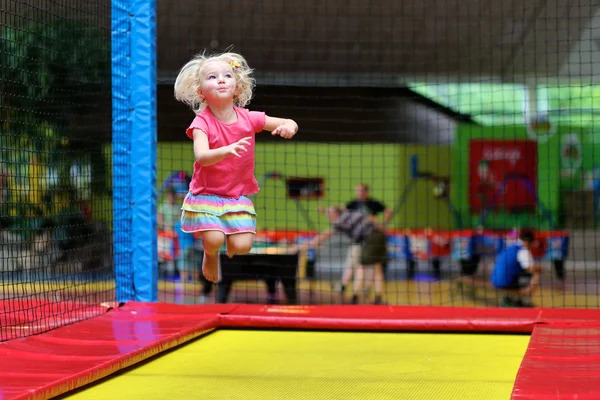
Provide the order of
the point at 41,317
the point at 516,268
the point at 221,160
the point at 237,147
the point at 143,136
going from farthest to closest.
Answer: the point at 516,268, the point at 143,136, the point at 41,317, the point at 221,160, the point at 237,147

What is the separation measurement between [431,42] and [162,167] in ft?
11.7

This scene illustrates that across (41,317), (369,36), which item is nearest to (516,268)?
(369,36)

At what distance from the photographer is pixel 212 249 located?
3.01m

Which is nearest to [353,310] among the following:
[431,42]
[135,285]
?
[135,285]

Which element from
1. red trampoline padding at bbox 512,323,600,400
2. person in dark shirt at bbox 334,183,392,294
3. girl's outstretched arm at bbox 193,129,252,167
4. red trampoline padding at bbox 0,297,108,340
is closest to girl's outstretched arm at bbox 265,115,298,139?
girl's outstretched arm at bbox 193,129,252,167

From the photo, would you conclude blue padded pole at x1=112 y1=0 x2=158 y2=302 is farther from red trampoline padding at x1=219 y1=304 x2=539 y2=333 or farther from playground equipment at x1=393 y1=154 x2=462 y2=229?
playground equipment at x1=393 y1=154 x2=462 y2=229

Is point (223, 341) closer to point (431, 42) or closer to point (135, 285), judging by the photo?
point (135, 285)

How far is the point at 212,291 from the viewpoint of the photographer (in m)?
8.24

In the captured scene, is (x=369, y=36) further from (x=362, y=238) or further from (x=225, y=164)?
(x=225, y=164)

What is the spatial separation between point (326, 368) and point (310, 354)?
0.33 metres

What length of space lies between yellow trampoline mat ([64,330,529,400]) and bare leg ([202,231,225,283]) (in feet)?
1.43

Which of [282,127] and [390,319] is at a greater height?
[282,127]

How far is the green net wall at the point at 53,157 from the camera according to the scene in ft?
13.8

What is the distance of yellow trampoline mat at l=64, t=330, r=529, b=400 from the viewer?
119 inches
